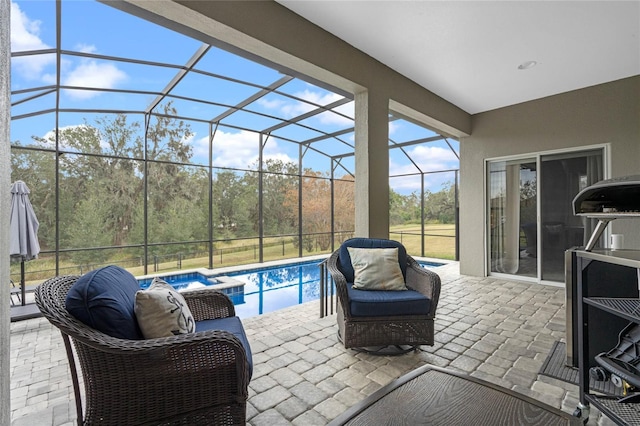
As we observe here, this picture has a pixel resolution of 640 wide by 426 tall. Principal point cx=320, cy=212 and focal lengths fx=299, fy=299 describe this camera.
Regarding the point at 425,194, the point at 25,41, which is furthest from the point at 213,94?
the point at 425,194

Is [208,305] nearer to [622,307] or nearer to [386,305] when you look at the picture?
[386,305]

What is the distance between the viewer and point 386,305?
2.44 m

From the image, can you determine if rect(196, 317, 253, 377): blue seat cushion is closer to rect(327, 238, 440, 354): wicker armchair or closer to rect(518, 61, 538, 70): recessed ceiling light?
rect(327, 238, 440, 354): wicker armchair

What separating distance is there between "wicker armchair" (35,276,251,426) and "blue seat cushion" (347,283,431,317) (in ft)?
3.84

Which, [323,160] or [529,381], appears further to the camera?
[323,160]

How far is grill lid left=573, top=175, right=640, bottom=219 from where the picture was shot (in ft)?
5.14

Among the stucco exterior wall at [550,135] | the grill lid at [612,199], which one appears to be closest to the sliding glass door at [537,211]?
the stucco exterior wall at [550,135]

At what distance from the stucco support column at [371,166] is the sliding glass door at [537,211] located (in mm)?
2955

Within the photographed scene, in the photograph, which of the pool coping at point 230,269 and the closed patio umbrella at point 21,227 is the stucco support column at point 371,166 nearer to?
the closed patio umbrella at point 21,227

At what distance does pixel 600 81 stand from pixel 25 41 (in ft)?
24.9

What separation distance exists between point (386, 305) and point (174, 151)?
897cm

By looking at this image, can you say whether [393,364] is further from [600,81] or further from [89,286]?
[600,81]

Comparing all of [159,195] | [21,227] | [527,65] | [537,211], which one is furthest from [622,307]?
[159,195]

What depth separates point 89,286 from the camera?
138 centimetres
